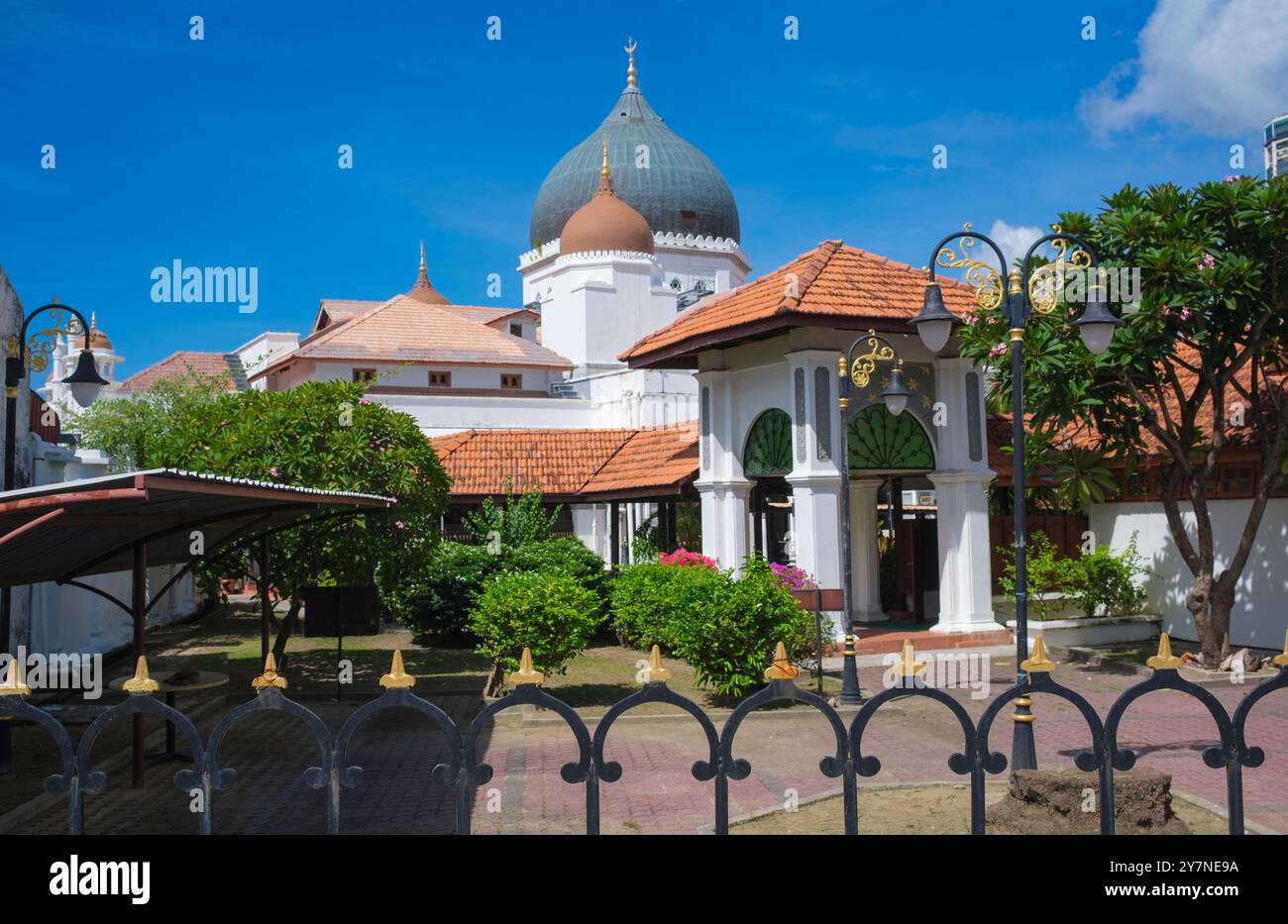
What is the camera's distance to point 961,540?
17859mm

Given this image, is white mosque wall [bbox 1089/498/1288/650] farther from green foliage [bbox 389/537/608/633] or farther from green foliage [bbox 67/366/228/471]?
green foliage [bbox 67/366/228/471]

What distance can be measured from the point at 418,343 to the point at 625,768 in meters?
32.5

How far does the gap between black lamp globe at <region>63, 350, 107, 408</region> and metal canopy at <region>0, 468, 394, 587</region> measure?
6.48ft

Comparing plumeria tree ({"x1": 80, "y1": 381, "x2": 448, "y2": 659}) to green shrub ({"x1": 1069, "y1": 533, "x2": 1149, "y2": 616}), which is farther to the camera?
green shrub ({"x1": 1069, "y1": 533, "x2": 1149, "y2": 616})

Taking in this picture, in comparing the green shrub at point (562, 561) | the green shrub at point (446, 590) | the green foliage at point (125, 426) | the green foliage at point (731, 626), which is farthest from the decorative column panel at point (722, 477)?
the green foliage at point (125, 426)

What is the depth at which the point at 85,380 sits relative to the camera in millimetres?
12711

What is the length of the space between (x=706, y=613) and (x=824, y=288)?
20.5 feet

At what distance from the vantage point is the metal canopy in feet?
19.4

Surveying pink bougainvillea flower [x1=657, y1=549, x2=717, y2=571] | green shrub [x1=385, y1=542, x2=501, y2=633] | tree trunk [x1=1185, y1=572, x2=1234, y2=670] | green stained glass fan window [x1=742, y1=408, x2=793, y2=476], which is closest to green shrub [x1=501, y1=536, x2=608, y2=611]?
green shrub [x1=385, y1=542, x2=501, y2=633]

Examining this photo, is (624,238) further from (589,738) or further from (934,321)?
(589,738)

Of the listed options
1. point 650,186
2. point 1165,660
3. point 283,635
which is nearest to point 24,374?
point 283,635

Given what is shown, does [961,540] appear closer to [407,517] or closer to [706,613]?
[706,613]

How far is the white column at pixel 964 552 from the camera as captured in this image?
17.8m

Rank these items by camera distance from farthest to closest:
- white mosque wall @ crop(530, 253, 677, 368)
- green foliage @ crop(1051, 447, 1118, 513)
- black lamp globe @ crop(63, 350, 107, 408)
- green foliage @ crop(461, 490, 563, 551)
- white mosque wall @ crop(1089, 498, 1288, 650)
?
white mosque wall @ crop(530, 253, 677, 368) < green foliage @ crop(461, 490, 563, 551) < white mosque wall @ crop(1089, 498, 1288, 650) < green foliage @ crop(1051, 447, 1118, 513) < black lamp globe @ crop(63, 350, 107, 408)
